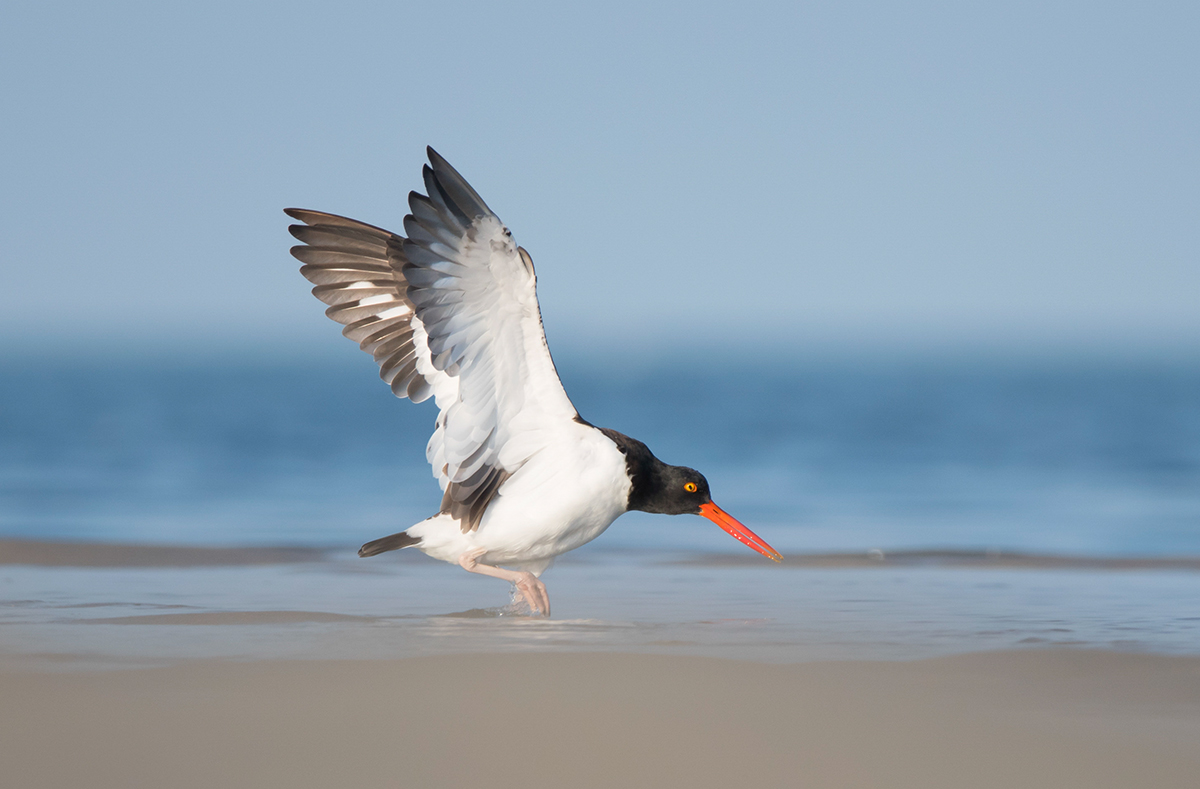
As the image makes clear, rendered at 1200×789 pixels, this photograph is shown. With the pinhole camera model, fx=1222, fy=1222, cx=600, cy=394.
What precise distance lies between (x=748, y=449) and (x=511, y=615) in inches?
513

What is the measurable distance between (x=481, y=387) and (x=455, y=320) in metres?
0.49

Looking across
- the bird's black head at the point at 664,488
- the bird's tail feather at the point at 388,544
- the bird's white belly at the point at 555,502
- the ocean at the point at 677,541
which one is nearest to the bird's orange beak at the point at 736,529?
the bird's black head at the point at 664,488

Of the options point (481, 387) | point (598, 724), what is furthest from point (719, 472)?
point (598, 724)

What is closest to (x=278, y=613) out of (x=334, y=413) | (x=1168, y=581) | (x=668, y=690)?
(x=668, y=690)

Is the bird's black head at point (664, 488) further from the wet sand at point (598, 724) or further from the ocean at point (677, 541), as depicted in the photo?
the wet sand at point (598, 724)

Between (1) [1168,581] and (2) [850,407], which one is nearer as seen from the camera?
(1) [1168,581]

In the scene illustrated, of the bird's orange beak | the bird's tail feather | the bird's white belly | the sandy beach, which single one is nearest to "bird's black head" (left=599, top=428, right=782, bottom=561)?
the bird's orange beak

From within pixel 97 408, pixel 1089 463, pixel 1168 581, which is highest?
pixel 97 408

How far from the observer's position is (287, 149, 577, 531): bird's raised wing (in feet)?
19.4

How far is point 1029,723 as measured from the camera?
4.43m

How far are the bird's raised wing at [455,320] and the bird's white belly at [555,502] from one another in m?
0.09

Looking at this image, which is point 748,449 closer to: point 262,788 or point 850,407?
point 850,407

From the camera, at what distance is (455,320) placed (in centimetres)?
618

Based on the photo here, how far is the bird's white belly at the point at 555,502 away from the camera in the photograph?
6754 millimetres
